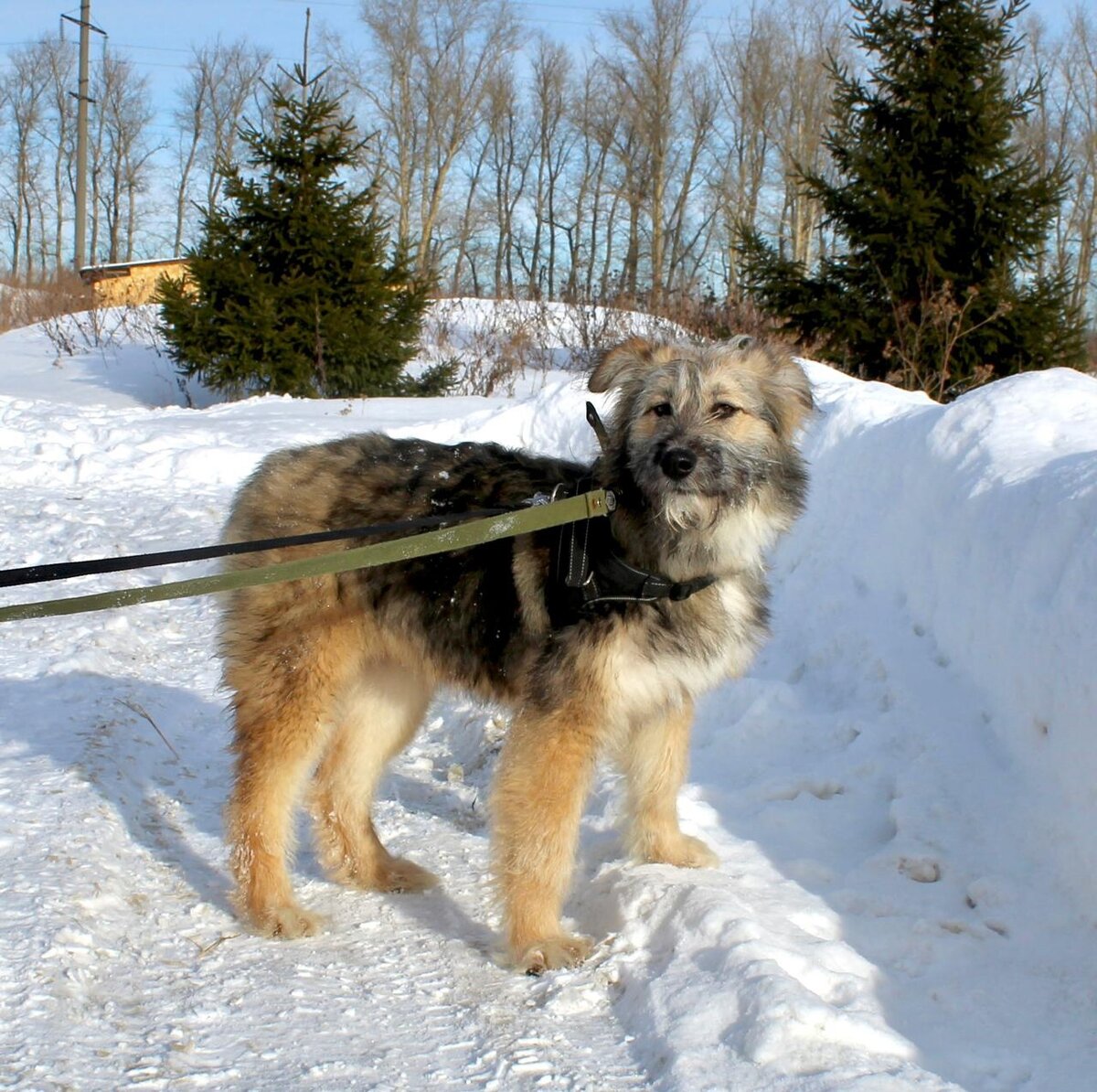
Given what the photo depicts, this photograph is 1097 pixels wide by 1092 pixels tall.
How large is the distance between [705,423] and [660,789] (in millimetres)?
1550

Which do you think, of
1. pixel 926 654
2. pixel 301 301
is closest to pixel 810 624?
pixel 926 654

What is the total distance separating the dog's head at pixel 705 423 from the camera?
12.3 feet

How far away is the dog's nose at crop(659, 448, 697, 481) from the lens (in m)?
3.67

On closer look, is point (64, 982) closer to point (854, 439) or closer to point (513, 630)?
point (513, 630)

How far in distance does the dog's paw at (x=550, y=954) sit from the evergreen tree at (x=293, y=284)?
14.0 meters

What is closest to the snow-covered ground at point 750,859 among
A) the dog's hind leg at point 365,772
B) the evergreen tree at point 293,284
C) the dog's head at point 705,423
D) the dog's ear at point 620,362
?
the dog's hind leg at point 365,772

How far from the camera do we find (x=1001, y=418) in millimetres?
6520

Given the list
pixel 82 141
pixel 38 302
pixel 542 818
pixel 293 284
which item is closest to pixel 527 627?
pixel 542 818

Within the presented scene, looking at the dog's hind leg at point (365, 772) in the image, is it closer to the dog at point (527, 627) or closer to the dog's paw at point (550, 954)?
the dog at point (527, 627)

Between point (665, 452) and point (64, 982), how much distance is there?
2.51m

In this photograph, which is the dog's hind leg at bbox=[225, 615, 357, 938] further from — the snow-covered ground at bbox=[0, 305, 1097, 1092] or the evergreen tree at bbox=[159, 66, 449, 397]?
the evergreen tree at bbox=[159, 66, 449, 397]

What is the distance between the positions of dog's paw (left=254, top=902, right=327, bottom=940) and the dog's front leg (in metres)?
0.77

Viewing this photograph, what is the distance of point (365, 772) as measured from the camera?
15.6 ft

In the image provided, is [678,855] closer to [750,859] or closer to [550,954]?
[750,859]
